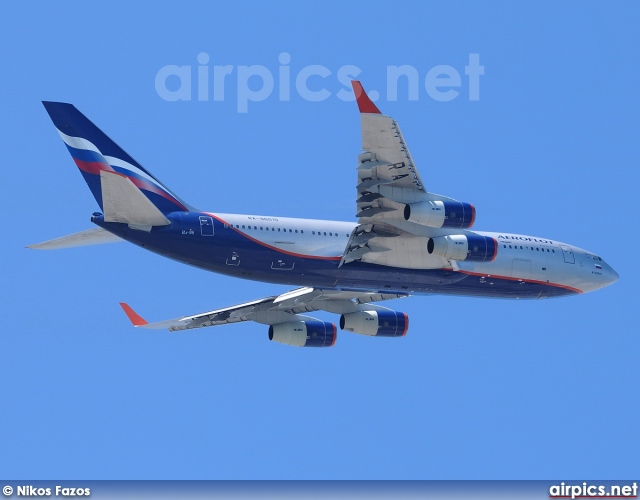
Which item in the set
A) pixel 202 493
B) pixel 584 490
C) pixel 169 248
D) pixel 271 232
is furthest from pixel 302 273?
pixel 584 490

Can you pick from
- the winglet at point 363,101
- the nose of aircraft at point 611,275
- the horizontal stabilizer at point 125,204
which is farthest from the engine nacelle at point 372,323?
the winglet at point 363,101

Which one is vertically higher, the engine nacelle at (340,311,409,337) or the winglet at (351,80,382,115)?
the winglet at (351,80,382,115)

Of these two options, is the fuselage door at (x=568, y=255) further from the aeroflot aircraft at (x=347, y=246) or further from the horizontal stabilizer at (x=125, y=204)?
the horizontal stabilizer at (x=125, y=204)

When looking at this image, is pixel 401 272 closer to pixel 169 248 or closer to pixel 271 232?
pixel 271 232

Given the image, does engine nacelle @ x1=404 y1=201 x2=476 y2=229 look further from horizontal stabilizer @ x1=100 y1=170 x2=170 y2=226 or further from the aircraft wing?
horizontal stabilizer @ x1=100 y1=170 x2=170 y2=226

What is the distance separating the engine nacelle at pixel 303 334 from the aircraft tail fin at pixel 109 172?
33.2 feet

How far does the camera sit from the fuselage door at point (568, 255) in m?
63.4

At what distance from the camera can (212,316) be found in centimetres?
6588

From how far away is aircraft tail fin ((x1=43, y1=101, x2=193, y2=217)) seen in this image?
53.1 m

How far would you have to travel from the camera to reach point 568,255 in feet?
209

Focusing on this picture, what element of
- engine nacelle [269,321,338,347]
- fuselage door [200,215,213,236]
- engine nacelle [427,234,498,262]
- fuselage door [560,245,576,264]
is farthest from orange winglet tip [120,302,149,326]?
fuselage door [560,245,576,264]

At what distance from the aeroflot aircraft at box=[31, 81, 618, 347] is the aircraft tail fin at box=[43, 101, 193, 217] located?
0.05 m

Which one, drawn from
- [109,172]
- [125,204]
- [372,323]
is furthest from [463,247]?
[109,172]

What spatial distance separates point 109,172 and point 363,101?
31.2 ft
